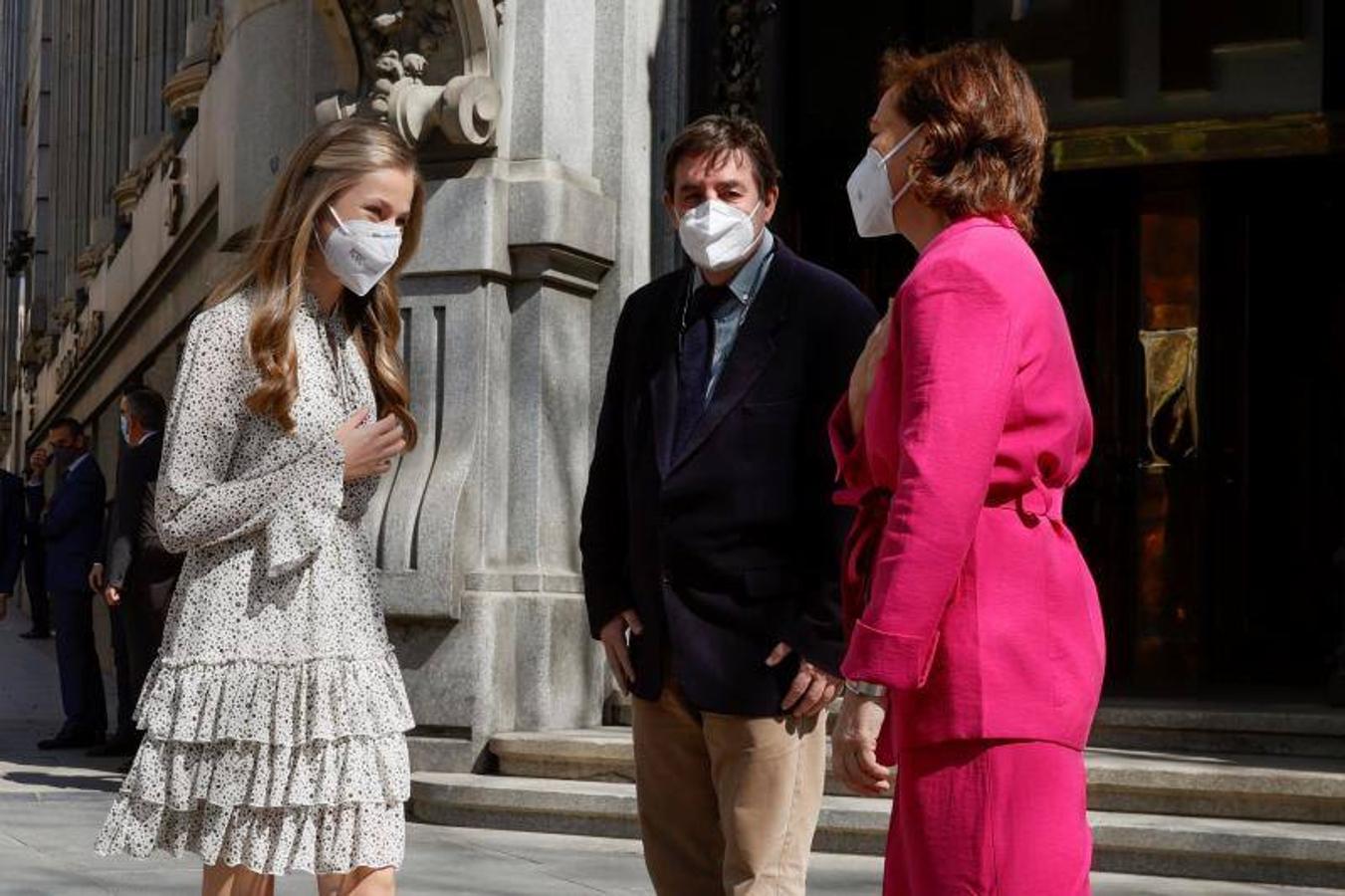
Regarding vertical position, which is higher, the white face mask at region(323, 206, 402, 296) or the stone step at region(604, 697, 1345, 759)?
the white face mask at region(323, 206, 402, 296)

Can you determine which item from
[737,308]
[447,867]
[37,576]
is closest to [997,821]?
[737,308]

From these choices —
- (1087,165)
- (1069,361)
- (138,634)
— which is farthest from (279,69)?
(1069,361)

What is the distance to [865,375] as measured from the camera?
10.4 feet

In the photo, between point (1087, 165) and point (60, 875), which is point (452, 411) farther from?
point (1087, 165)

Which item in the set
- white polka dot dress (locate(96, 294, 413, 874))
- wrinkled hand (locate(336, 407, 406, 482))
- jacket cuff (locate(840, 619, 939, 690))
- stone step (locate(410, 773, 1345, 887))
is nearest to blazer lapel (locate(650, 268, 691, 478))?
wrinkled hand (locate(336, 407, 406, 482))

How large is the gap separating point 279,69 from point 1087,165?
13.1ft

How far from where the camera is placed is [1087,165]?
1112cm

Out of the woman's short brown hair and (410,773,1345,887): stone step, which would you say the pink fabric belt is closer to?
the woman's short brown hair

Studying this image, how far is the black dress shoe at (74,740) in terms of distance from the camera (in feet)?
38.6

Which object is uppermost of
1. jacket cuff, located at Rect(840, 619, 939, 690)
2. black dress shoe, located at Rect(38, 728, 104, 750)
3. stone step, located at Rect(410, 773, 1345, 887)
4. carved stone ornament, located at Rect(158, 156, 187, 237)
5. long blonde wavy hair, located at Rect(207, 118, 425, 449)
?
carved stone ornament, located at Rect(158, 156, 187, 237)

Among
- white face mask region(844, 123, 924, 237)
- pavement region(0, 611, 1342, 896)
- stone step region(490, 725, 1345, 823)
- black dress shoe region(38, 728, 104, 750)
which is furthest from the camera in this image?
black dress shoe region(38, 728, 104, 750)

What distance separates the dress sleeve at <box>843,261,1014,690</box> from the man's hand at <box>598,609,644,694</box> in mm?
1486

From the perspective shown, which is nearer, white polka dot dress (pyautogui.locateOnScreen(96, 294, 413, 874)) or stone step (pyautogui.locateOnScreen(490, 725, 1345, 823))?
white polka dot dress (pyautogui.locateOnScreen(96, 294, 413, 874))

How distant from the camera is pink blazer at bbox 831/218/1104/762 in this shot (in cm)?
282
